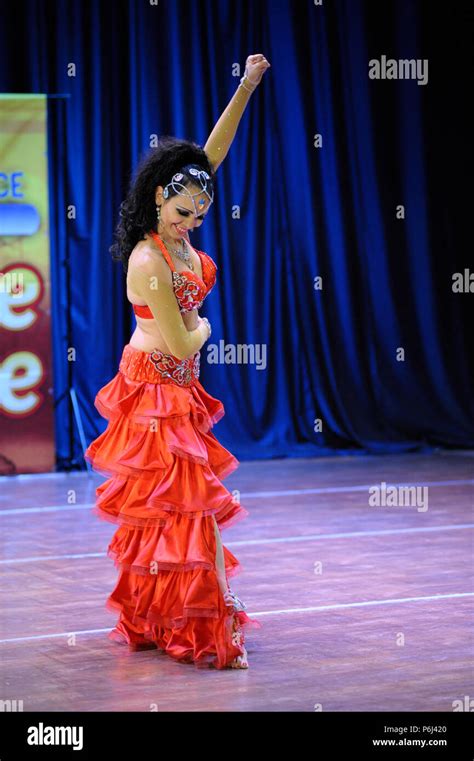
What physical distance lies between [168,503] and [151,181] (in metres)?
0.89

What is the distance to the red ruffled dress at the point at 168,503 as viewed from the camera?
3.38 m

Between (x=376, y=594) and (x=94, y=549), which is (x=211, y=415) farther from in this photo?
(x=94, y=549)

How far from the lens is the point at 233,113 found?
361 cm

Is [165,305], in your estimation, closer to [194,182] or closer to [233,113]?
[194,182]

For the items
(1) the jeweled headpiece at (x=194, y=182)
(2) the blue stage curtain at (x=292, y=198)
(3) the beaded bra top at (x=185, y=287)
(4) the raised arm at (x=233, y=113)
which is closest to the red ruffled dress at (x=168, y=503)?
(3) the beaded bra top at (x=185, y=287)

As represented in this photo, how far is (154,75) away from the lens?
773cm

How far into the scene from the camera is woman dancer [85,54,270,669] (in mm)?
3369

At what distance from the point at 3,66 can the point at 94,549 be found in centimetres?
355

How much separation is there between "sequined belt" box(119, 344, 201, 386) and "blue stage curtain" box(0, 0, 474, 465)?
408 cm

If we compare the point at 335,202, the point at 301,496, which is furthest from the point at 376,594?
the point at 335,202

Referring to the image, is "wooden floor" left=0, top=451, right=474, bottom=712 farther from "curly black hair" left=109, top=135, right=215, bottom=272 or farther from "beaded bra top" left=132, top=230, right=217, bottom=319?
"curly black hair" left=109, top=135, right=215, bottom=272

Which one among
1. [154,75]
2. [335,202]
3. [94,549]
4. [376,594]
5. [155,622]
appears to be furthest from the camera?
[335,202]

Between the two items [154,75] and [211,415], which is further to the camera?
[154,75]

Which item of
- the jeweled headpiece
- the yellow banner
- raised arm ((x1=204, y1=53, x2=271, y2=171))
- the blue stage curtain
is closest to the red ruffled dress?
the jeweled headpiece
